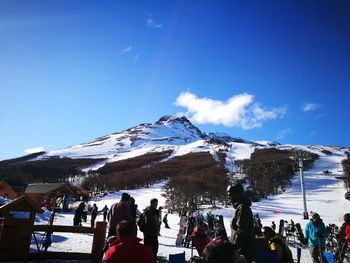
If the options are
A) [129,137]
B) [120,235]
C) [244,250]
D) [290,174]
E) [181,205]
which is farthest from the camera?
[129,137]

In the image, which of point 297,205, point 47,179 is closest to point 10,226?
point 297,205

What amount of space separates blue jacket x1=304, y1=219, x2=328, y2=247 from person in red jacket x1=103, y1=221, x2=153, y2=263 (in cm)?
520

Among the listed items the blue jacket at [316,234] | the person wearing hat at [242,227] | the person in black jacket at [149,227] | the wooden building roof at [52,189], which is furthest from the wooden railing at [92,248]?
the wooden building roof at [52,189]

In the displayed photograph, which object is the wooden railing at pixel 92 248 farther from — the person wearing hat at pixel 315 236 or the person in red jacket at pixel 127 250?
the person wearing hat at pixel 315 236

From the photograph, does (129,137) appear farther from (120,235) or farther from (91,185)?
(120,235)

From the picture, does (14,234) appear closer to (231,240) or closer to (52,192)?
(231,240)

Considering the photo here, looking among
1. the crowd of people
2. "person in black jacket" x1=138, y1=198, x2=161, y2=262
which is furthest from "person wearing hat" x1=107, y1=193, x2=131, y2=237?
"person in black jacket" x1=138, y1=198, x2=161, y2=262

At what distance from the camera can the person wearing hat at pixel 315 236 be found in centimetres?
717

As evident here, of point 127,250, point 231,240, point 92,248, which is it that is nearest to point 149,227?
point 92,248

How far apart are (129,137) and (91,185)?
370 feet

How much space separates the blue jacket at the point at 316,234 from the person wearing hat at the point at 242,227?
3560 mm

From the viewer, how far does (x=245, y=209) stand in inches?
176

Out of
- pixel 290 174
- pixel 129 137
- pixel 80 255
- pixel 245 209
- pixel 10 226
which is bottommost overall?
pixel 80 255

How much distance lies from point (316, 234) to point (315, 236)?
5cm
